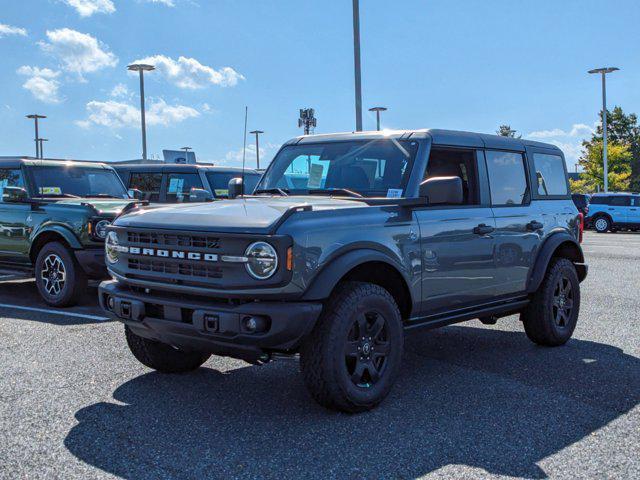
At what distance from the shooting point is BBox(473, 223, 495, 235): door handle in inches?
213

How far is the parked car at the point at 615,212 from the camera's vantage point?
3011cm

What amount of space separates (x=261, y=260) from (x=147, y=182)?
10.0 meters

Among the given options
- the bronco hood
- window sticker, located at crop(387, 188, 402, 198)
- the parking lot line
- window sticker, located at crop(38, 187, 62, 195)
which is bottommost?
the parking lot line

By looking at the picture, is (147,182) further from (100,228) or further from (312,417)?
(312,417)

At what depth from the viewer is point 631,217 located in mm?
30141

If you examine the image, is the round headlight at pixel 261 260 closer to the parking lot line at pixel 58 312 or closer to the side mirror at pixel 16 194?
the parking lot line at pixel 58 312

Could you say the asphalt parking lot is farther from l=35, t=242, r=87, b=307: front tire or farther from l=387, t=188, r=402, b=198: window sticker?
l=35, t=242, r=87, b=307: front tire

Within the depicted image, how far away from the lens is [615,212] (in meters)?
30.3

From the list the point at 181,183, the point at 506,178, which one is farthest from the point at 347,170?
the point at 181,183

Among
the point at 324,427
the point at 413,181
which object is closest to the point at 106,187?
the point at 413,181

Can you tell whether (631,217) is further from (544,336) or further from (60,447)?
(60,447)

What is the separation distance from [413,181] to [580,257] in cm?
269

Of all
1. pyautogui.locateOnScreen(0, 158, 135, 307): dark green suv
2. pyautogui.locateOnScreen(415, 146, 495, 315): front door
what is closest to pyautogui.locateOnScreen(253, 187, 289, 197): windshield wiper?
pyautogui.locateOnScreen(415, 146, 495, 315): front door

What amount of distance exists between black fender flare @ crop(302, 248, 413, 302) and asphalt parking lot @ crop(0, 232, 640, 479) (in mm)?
799
